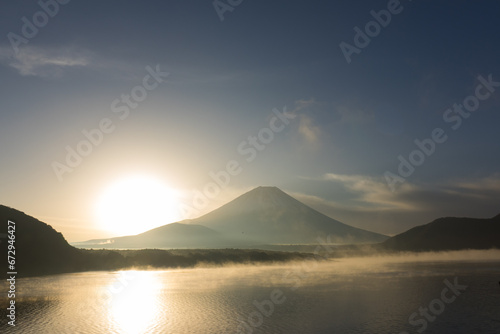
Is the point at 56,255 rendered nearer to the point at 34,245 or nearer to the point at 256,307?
the point at 34,245

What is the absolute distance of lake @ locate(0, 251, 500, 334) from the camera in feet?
128

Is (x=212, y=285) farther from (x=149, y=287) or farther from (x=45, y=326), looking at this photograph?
(x=45, y=326)

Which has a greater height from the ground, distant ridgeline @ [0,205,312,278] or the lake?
distant ridgeline @ [0,205,312,278]

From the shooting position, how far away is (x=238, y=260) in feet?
478

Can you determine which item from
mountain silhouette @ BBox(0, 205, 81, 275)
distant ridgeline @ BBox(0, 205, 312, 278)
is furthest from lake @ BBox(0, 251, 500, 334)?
distant ridgeline @ BBox(0, 205, 312, 278)

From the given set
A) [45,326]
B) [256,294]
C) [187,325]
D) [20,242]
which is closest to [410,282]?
[256,294]

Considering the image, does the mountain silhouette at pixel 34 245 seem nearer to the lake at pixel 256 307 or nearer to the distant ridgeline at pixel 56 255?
the distant ridgeline at pixel 56 255

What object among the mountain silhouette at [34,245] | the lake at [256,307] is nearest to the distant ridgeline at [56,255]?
the mountain silhouette at [34,245]

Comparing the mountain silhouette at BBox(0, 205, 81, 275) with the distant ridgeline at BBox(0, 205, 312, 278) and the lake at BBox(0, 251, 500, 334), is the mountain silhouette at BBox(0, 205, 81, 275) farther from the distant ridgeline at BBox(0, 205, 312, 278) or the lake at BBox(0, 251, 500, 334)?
the lake at BBox(0, 251, 500, 334)

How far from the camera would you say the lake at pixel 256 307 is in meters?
39.2

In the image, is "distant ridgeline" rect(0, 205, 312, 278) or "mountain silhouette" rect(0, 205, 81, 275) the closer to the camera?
"mountain silhouette" rect(0, 205, 81, 275)

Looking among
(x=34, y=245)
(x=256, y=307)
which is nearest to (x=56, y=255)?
(x=34, y=245)

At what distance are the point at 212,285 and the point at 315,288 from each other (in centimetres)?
1800

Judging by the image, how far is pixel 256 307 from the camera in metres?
50.5
